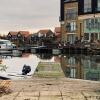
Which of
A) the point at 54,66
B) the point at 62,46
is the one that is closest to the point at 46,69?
the point at 54,66

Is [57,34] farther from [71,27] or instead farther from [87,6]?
[87,6]

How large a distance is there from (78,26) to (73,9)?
4.45 metres

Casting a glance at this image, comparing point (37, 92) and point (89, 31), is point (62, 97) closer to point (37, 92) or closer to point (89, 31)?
point (37, 92)

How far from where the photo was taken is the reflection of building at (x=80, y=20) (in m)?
80.1

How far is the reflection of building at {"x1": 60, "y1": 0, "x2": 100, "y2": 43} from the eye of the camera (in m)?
80.1

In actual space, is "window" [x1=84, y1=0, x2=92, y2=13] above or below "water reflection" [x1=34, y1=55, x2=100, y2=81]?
above

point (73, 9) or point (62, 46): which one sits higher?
point (73, 9)

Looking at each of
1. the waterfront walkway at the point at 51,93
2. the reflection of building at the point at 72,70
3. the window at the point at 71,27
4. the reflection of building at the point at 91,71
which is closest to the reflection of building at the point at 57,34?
the window at the point at 71,27

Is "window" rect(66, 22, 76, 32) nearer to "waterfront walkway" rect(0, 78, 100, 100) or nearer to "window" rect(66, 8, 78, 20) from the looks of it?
"window" rect(66, 8, 78, 20)

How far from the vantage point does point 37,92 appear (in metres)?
11.7

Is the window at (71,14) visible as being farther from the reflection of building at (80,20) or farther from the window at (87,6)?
the window at (87,6)

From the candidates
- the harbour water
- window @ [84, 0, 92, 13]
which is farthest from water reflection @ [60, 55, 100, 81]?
window @ [84, 0, 92, 13]

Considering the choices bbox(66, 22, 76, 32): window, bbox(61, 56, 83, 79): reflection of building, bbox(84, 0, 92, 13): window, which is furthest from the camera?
bbox(66, 22, 76, 32): window

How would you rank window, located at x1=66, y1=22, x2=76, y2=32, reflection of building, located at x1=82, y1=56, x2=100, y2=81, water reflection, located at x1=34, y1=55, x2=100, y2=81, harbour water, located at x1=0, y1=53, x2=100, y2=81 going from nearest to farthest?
1. harbour water, located at x1=0, y1=53, x2=100, y2=81
2. reflection of building, located at x1=82, y1=56, x2=100, y2=81
3. water reflection, located at x1=34, y1=55, x2=100, y2=81
4. window, located at x1=66, y1=22, x2=76, y2=32
